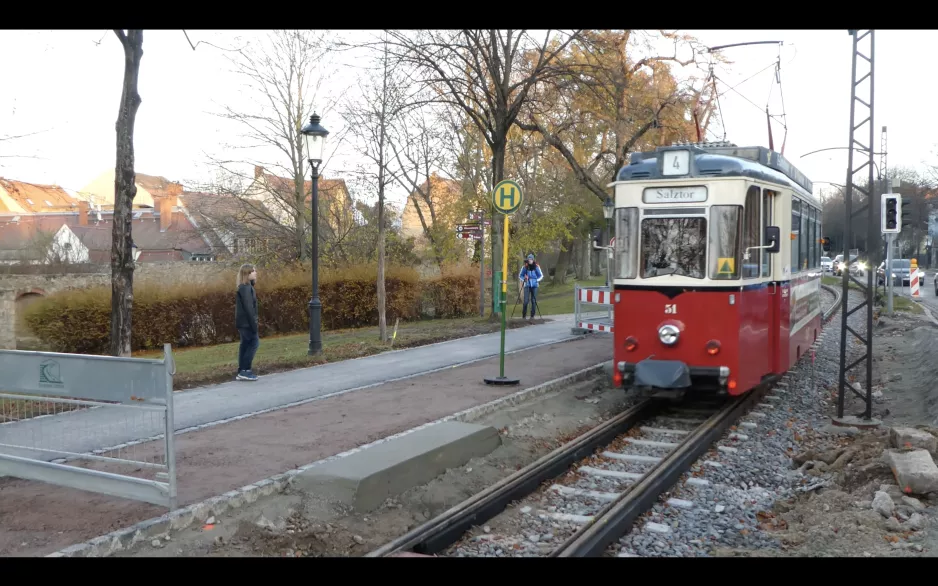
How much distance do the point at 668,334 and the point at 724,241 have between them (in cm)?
138

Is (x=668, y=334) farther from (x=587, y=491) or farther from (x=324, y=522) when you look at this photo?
(x=324, y=522)

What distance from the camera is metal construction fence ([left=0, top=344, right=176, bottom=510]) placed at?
6039 millimetres

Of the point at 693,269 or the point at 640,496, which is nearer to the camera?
the point at 640,496

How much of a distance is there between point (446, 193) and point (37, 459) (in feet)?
94.5

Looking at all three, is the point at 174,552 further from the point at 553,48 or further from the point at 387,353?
the point at 553,48

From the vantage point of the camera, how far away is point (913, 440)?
7840 mm

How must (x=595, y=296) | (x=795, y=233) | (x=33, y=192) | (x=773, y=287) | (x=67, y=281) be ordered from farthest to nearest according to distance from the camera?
1. (x=67, y=281)
2. (x=33, y=192)
3. (x=595, y=296)
4. (x=795, y=233)
5. (x=773, y=287)

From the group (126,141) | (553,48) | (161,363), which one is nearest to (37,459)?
(161,363)

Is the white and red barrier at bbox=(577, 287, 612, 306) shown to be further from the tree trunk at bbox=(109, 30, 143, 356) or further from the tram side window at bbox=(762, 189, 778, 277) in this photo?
the tree trunk at bbox=(109, 30, 143, 356)

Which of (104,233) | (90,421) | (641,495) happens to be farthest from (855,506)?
(104,233)

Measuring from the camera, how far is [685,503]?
6906mm

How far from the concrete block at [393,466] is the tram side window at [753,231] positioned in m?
4.25

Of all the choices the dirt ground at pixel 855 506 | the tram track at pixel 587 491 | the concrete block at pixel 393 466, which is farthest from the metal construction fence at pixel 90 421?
the dirt ground at pixel 855 506

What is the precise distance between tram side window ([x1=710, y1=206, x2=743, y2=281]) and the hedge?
1689cm
